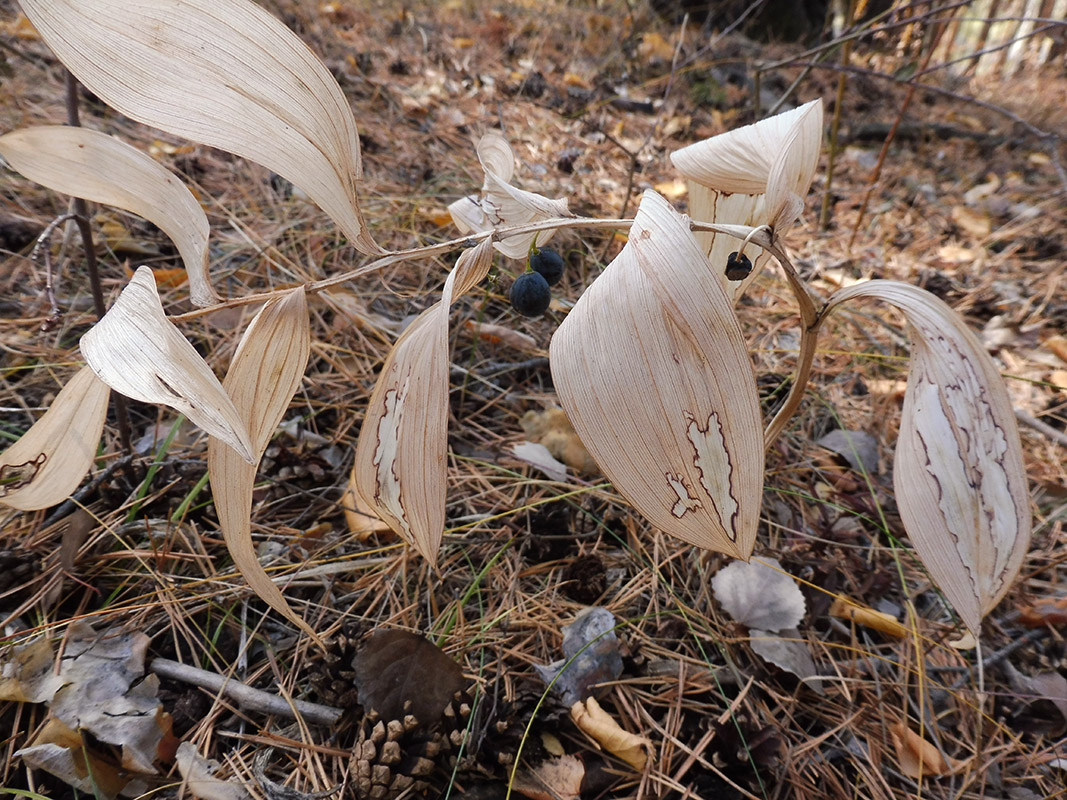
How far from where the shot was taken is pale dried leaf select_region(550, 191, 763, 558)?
0.55 m

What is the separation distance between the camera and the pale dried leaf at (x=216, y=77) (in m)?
0.59

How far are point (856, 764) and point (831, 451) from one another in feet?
2.37

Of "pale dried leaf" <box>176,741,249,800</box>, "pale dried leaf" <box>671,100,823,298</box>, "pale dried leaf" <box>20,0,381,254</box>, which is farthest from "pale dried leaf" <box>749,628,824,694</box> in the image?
"pale dried leaf" <box>20,0,381,254</box>

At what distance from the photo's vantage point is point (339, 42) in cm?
299

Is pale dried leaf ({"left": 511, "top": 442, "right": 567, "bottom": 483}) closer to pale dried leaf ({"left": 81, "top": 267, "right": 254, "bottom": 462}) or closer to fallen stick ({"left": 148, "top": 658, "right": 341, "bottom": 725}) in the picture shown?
fallen stick ({"left": 148, "top": 658, "right": 341, "bottom": 725})

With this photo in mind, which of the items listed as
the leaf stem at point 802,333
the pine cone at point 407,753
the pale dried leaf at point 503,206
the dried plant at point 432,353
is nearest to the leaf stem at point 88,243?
the dried plant at point 432,353

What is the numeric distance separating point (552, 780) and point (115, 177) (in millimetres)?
961

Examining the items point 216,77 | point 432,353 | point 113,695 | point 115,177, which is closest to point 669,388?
point 432,353

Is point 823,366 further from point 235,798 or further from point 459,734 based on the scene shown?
point 235,798

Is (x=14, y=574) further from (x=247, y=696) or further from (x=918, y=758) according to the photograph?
(x=918, y=758)

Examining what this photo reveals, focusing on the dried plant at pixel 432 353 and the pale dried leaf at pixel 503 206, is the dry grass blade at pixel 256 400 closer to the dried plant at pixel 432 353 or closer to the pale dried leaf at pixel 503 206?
the dried plant at pixel 432 353

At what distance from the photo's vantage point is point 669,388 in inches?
21.7

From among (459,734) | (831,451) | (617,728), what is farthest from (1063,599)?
(459,734)

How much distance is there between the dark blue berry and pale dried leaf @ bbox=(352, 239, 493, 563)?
0.31 m
